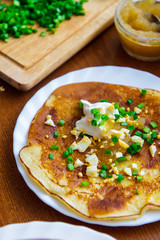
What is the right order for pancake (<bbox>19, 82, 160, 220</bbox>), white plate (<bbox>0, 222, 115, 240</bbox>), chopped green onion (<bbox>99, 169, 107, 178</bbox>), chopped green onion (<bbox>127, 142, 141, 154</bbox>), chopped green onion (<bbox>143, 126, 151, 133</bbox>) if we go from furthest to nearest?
chopped green onion (<bbox>143, 126, 151, 133</bbox>), chopped green onion (<bbox>127, 142, 141, 154</bbox>), chopped green onion (<bbox>99, 169, 107, 178</bbox>), pancake (<bbox>19, 82, 160, 220</bbox>), white plate (<bbox>0, 222, 115, 240</bbox>)

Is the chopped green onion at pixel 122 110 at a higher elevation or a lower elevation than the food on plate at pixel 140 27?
lower

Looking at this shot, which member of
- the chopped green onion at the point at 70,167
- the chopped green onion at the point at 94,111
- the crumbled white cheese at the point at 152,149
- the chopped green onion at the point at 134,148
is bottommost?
the crumbled white cheese at the point at 152,149

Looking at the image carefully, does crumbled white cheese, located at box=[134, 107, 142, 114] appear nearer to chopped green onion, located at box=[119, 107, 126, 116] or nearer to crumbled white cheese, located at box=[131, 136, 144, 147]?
chopped green onion, located at box=[119, 107, 126, 116]

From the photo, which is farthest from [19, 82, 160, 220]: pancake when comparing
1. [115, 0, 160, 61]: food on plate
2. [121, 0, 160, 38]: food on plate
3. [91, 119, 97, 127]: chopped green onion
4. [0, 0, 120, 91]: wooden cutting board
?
[121, 0, 160, 38]: food on plate

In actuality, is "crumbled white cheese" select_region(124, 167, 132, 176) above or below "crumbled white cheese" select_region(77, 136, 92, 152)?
below

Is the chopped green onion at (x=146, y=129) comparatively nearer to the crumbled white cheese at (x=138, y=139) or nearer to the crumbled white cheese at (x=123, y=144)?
the crumbled white cheese at (x=138, y=139)

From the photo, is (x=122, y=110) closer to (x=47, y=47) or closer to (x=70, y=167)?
(x=70, y=167)

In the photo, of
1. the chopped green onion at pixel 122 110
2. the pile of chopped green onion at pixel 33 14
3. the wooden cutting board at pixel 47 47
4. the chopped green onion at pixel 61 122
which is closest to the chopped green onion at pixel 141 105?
the chopped green onion at pixel 122 110

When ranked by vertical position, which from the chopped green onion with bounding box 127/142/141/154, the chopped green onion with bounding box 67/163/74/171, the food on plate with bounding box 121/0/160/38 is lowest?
the chopped green onion with bounding box 127/142/141/154

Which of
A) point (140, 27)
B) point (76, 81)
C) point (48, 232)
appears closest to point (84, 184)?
point (48, 232)
